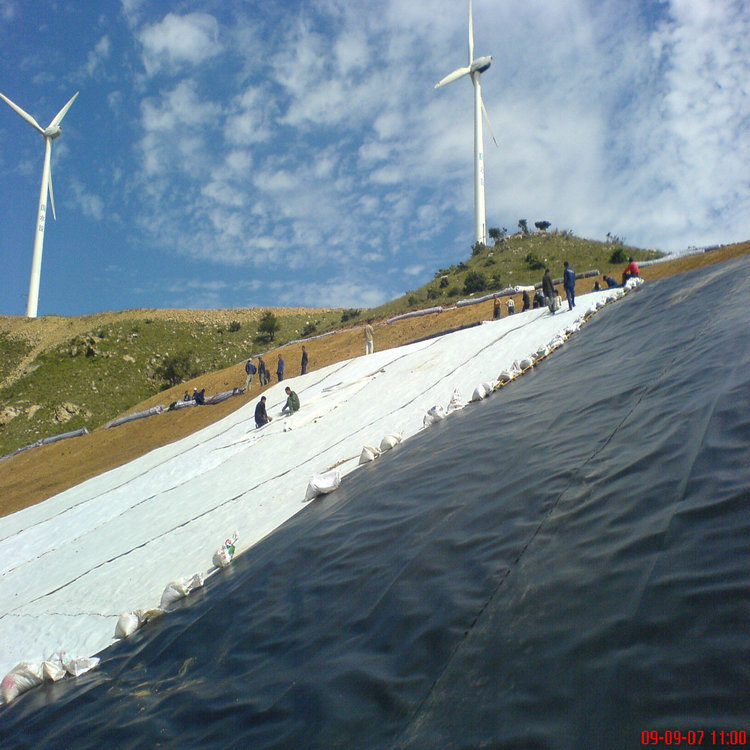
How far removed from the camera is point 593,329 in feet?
42.3

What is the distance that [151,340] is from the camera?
177 feet

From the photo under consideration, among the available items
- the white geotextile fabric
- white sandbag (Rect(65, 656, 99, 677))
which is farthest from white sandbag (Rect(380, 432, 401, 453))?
white sandbag (Rect(65, 656, 99, 677))

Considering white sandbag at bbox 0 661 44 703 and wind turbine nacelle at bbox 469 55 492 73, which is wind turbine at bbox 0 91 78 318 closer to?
wind turbine nacelle at bbox 469 55 492 73

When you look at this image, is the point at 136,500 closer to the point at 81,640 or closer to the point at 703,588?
the point at 81,640

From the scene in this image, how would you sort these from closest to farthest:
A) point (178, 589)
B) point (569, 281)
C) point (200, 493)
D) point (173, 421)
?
1. point (178, 589)
2. point (200, 493)
3. point (569, 281)
4. point (173, 421)

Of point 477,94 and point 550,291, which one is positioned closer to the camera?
point 550,291

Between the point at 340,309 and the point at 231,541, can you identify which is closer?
the point at 231,541

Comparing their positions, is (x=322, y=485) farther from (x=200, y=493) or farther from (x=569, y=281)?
(x=569, y=281)

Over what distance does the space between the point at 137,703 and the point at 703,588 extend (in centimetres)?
411

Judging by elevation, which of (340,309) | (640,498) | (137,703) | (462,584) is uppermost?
(340,309)

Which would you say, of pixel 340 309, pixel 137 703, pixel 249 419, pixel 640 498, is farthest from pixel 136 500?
pixel 340 309

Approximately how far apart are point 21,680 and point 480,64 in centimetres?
4722
